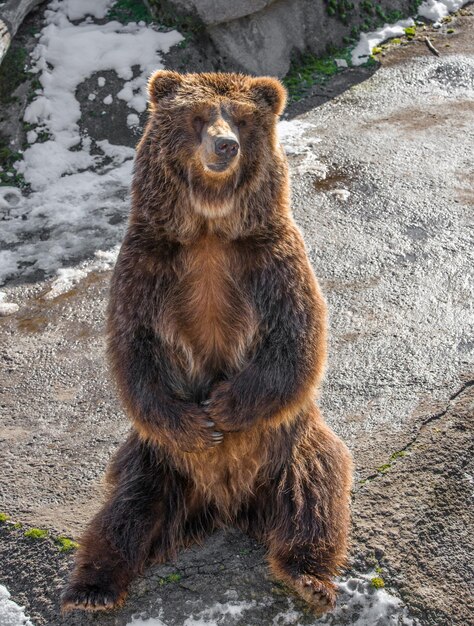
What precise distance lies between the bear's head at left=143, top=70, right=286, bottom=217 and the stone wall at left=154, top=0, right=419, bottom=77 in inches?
210

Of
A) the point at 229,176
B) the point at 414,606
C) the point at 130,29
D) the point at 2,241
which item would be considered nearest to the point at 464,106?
the point at 130,29

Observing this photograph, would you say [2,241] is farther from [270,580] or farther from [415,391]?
[270,580]

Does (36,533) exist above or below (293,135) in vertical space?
below

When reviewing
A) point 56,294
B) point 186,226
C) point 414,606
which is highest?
point 186,226

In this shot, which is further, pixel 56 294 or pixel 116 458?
pixel 56 294

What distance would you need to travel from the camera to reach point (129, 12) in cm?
938

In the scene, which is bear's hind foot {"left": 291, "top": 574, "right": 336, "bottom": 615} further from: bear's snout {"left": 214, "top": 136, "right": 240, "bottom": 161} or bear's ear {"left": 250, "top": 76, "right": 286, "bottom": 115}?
bear's ear {"left": 250, "top": 76, "right": 286, "bottom": 115}

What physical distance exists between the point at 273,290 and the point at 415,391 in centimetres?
164

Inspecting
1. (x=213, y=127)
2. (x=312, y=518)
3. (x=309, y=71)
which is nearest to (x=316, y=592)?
(x=312, y=518)

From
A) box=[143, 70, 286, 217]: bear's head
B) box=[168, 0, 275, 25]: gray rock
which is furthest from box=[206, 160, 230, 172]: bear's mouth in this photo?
box=[168, 0, 275, 25]: gray rock

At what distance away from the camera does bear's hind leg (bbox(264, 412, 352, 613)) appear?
3.72 m

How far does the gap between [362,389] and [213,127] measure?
2.15m

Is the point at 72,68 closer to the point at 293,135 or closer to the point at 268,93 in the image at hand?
the point at 293,135

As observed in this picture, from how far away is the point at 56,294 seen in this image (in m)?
6.63
